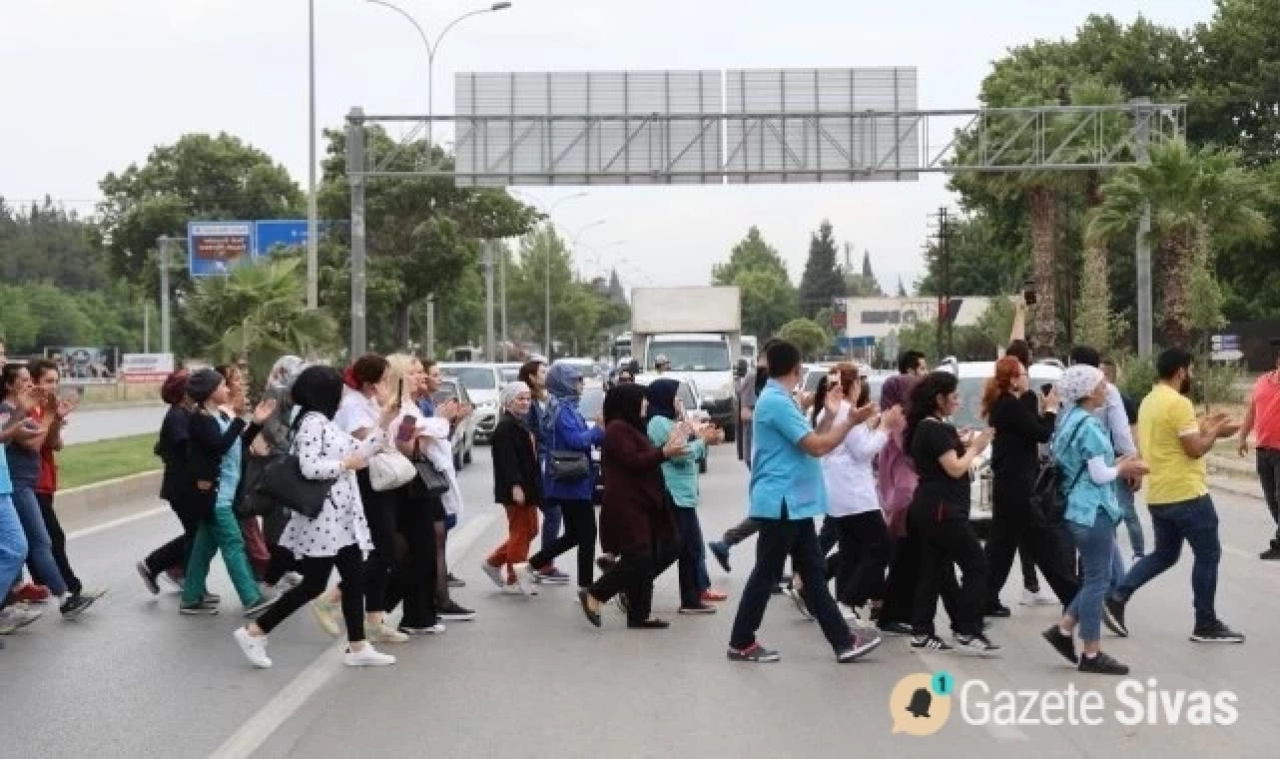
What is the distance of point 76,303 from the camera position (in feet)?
397

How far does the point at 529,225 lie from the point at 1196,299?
25.0 metres

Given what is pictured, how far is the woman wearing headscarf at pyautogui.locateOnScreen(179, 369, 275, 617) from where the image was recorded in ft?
40.4

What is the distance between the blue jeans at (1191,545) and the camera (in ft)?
35.3

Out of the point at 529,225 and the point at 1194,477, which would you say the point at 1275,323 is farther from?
the point at 1194,477

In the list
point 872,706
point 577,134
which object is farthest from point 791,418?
point 577,134

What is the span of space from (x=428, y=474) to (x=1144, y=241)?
32.7m

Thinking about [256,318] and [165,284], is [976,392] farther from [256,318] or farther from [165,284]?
[165,284]

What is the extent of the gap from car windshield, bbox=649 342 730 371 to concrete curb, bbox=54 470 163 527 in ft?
51.9

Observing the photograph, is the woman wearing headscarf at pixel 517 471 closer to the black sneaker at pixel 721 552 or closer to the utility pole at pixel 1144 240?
the black sneaker at pixel 721 552

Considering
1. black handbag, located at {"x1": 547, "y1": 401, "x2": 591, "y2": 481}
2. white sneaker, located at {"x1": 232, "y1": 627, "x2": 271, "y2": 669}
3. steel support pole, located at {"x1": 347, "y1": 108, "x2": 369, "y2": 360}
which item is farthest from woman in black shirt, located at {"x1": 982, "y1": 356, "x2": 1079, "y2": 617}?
steel support pole, located at {"x1": 347, "y1": 108, "x2": 369, "y2": 360}

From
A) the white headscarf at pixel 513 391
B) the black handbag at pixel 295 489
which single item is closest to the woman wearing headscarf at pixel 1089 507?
the black handbag at pixel 295 489

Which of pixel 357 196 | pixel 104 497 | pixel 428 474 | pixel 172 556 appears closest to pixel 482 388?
pixel 357 196

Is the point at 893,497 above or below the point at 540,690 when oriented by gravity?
above

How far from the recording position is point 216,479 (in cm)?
1246
